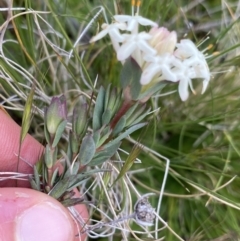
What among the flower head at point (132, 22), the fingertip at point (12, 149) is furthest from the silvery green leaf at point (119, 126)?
the fingertip at point (12, 149)

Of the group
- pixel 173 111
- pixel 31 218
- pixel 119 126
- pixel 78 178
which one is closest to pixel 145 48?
pixel 119 126

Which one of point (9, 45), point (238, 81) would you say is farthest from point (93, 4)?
point (238, 81)

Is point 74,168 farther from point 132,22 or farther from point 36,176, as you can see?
point 132,22

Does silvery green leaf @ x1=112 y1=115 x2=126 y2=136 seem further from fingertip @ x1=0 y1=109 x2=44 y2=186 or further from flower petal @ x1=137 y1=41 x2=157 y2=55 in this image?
fingertip @ x1=0 y1=109 x2=44 y2=186

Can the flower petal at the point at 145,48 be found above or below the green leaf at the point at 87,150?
above

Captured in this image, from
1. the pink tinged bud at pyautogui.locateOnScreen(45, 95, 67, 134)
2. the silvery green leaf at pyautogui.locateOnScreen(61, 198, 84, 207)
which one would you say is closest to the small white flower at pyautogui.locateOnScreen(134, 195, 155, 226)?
the silvery green leaf at pyautogui.locateOnScreen(61, 198, 84, 207)

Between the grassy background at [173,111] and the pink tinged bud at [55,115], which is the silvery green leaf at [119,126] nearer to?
the pink tinged bud at [55,115]

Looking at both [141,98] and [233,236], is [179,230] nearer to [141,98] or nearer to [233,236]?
A: [233,236]
